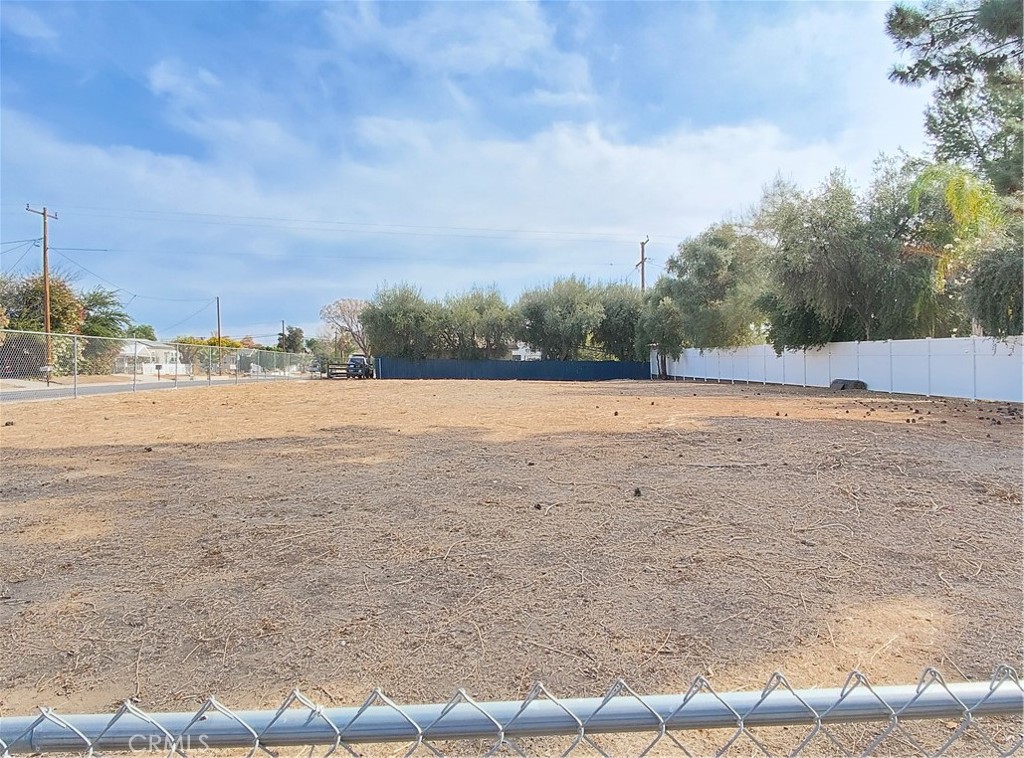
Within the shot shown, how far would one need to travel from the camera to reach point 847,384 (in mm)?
20562

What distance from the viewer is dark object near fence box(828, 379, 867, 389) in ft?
65.8

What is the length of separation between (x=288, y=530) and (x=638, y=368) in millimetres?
39018

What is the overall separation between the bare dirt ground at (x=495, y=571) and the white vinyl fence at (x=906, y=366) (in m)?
8.69

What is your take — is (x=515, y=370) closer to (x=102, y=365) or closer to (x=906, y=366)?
(x=102, y=365)

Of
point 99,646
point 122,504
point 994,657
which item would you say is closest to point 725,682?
point 994,657

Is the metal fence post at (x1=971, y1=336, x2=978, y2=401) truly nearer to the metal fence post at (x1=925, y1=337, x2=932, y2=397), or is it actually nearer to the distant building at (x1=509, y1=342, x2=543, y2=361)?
the metal fence post at (x1=925, y1=337, x2=932, y2=397)

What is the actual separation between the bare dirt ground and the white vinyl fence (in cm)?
869

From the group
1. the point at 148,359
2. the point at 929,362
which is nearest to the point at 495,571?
the point at 929,362

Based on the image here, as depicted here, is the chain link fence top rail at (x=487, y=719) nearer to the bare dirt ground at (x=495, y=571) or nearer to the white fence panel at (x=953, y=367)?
the bare dirt ground at (x=495, y=571)

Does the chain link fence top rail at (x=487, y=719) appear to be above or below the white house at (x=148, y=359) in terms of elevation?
below

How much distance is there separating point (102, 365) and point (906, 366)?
26.0 meters

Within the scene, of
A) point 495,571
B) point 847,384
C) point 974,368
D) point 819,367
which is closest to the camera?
point 495,571

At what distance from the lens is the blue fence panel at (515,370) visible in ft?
137

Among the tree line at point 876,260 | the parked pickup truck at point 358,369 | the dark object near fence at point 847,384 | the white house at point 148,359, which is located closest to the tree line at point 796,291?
the tree line at point 876,260
